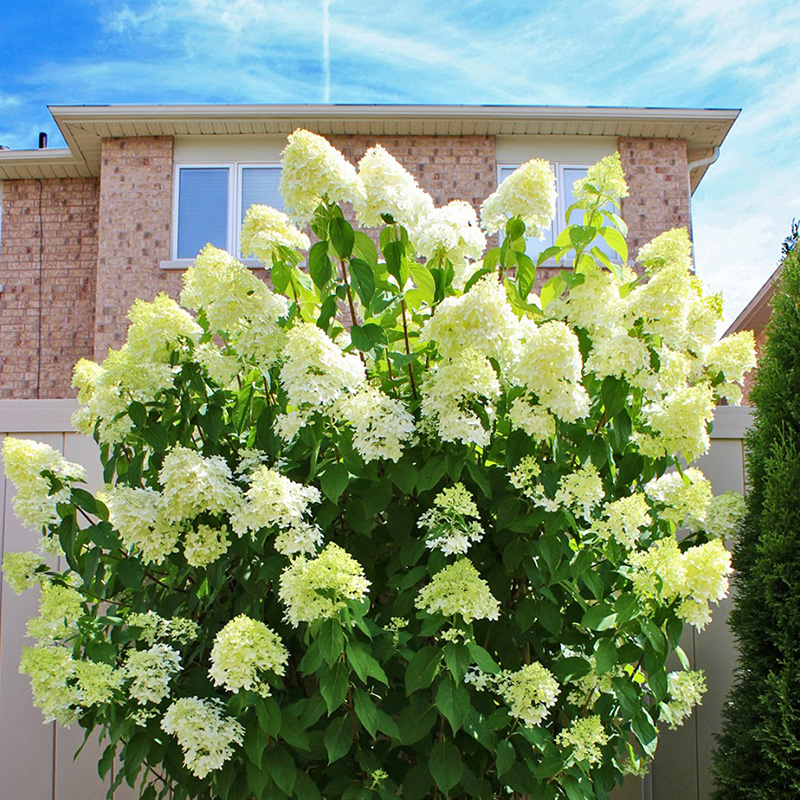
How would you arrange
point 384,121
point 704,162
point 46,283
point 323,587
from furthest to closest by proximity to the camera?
point 46,283, point 704,162, point 384,121, point 323,587

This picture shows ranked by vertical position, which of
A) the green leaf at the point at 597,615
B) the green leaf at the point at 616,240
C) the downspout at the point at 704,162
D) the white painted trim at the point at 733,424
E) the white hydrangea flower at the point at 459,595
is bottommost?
the green leaf at the point at 597,615

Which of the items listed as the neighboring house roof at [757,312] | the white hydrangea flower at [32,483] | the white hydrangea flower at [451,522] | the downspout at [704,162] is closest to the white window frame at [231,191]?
the downspout at [704,162]

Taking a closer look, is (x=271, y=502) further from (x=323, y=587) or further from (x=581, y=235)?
(x=581, y=235)

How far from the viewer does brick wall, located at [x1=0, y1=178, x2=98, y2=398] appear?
30.3 ft

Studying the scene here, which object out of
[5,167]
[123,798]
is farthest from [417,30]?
[123,798]

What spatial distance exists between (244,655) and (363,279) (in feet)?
3.09

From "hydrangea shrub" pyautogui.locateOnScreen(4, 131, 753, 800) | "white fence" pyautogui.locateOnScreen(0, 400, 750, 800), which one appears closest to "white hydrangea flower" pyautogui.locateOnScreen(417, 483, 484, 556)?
"hydrangea shrub" pyautogui.locateOnScreen(4, 131, 753, 800)

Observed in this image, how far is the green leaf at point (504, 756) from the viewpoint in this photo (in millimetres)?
2078

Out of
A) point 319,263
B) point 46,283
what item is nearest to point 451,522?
point 319,263

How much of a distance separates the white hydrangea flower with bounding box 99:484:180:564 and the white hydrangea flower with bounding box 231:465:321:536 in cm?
24

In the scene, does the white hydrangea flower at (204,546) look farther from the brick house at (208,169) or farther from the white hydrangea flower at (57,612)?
the brick house at (208,169)

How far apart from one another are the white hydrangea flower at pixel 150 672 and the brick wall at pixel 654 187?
24.2ft

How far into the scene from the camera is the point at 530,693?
207 centimetres

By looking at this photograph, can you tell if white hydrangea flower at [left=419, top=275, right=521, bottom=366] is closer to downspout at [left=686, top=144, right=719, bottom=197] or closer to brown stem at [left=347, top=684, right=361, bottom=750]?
brown stem at [left=347, top=684, right=361, bottom=750]
